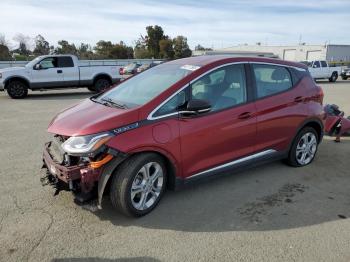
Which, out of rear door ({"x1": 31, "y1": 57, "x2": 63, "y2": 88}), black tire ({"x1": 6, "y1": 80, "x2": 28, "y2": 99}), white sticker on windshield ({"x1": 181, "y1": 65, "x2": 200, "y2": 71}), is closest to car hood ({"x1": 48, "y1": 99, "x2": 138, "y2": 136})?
white sticker on windshield ({"x1": 181, "y1": 65, "x2": 200, "y2": 71})

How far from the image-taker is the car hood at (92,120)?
369 centimetres

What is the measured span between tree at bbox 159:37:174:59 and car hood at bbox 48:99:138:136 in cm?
5763

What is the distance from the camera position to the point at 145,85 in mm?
4609

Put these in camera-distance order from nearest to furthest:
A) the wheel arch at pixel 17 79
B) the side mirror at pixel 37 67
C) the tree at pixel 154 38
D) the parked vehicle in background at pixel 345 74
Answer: the wheel arch at pixel 17 79, the side mirror at pixel 37 67, the parked vehicle in background at pixel 345 74, the tree at pixel 154 38

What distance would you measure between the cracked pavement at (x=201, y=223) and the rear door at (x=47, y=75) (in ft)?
36.2

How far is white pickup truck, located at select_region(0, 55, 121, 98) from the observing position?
15164mm

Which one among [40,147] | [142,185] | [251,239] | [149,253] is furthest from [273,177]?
[40,147]

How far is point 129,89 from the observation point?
4.77 meters

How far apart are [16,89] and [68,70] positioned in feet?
7.97

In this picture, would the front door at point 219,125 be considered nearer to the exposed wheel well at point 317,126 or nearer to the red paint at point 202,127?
the red paint at point 202,127

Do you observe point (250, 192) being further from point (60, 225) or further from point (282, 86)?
point (60, 225)

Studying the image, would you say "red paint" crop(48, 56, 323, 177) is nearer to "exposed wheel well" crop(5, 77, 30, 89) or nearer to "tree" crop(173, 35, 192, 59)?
"exposed wheel well" crop(5, 77, 30, 89)

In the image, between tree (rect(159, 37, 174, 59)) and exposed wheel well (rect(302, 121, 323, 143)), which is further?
tree (rect(159, 37, 174, 59))

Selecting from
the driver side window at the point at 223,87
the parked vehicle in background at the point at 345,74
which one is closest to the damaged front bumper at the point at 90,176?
the driver side window at the point at 223,87
